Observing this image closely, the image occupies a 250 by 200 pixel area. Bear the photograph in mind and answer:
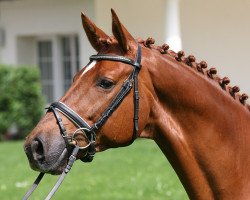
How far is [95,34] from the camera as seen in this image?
365 centimetres

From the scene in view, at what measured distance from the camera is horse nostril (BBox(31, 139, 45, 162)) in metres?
3.36

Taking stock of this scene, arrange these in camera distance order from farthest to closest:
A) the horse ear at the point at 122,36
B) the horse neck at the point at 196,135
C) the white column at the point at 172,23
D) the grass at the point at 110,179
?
the white column at the point at 172,23
the grass at the point at 110,179
the horse neck at the point at 196,135
the horse ear at the point at 122,36

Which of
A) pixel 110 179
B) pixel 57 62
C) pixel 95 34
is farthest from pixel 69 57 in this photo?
pixel 95 34

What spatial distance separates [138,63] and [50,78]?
14.1 meters

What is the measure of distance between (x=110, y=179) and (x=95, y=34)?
5.92m

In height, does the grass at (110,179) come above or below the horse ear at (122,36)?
below

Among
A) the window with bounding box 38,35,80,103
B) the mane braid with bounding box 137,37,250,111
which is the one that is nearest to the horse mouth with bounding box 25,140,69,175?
the mane braid with bounding box 137,37,250,111

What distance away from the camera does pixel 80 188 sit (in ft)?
29.1

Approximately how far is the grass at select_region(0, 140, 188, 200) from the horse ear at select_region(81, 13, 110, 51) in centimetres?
447

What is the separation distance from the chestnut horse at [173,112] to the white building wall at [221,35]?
796 cm

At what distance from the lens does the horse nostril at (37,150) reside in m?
3.36

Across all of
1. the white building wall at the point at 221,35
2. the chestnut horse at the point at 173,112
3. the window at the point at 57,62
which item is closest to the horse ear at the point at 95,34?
the chestnut horse at the point at 173,112

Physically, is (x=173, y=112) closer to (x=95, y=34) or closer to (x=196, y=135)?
(x=196, y=135)

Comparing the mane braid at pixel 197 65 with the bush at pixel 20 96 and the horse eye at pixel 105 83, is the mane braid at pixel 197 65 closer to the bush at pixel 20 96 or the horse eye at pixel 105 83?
the horse eye at pixel 105 83
